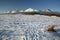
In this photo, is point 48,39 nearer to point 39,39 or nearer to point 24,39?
point 39,39

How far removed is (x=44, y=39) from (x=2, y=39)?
142 centimetres

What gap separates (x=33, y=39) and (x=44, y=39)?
1.31 feet

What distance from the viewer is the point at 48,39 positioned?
181 inches

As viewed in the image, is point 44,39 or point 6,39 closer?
point 6,39

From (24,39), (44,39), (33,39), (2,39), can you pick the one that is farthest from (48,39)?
(2,39)

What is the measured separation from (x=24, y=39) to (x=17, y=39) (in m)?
0.23

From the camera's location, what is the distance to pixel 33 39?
446cm

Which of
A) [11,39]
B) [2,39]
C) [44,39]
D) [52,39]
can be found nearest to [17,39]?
[11,39]

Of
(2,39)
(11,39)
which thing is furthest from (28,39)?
(2,39)

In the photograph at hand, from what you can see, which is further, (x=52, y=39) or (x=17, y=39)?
(x=52, y=39)

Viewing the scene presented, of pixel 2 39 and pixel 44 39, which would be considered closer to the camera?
pixel 2 39

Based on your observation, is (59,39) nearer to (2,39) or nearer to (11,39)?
(11,39)

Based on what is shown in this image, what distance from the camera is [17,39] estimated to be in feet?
14.3

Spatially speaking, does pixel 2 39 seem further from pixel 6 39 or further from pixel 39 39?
pixel 39 39
